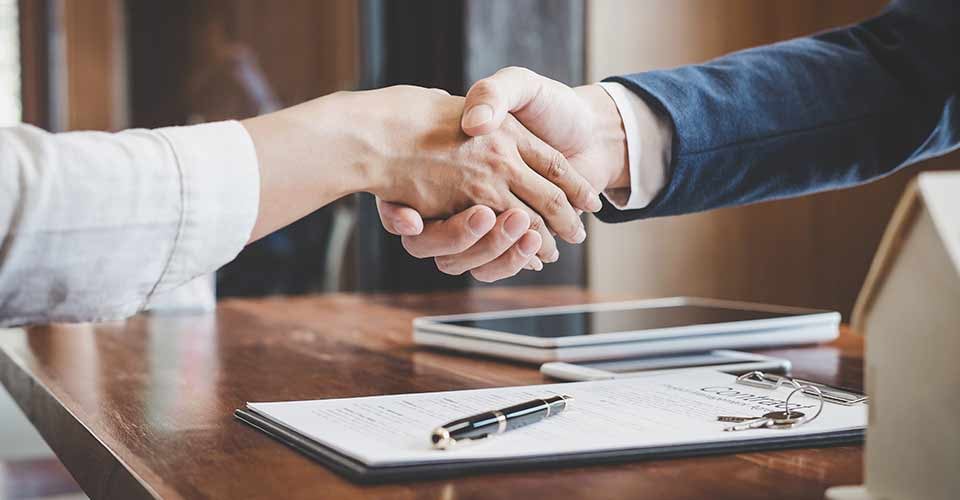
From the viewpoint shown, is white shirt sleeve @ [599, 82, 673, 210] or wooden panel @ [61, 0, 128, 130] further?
wooden panel @ [61, 0, 128, 130]

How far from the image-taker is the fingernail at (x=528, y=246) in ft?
A: 3.88

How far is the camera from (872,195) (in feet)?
9.96

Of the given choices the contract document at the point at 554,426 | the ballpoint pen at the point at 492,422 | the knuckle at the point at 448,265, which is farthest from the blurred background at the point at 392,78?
the ballpoint pen at the point at 492,422

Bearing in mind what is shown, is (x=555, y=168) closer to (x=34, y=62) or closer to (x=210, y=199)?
(x=210, y=199)

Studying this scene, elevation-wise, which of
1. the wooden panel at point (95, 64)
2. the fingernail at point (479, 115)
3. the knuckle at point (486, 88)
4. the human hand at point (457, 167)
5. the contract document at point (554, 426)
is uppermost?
the wooden panel at point (95, 64)

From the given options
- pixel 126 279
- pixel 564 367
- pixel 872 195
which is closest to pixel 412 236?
pixel 564 367

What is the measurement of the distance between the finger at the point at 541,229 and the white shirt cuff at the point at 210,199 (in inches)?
15.8

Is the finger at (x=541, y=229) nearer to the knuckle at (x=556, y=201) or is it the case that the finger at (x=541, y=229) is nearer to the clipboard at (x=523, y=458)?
the knuckle at (x=556, y=201)

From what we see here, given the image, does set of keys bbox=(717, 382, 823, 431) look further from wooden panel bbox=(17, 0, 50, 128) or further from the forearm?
wooden panel bbox=(17, 0, 50, 128)

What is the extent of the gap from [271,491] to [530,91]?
67 cm

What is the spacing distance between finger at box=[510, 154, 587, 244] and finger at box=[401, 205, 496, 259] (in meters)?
0.05

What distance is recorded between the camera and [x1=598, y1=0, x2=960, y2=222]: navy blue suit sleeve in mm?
1132

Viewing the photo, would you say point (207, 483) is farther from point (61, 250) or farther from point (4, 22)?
point (4, 22)

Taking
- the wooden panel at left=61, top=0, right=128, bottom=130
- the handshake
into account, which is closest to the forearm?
the handshake
